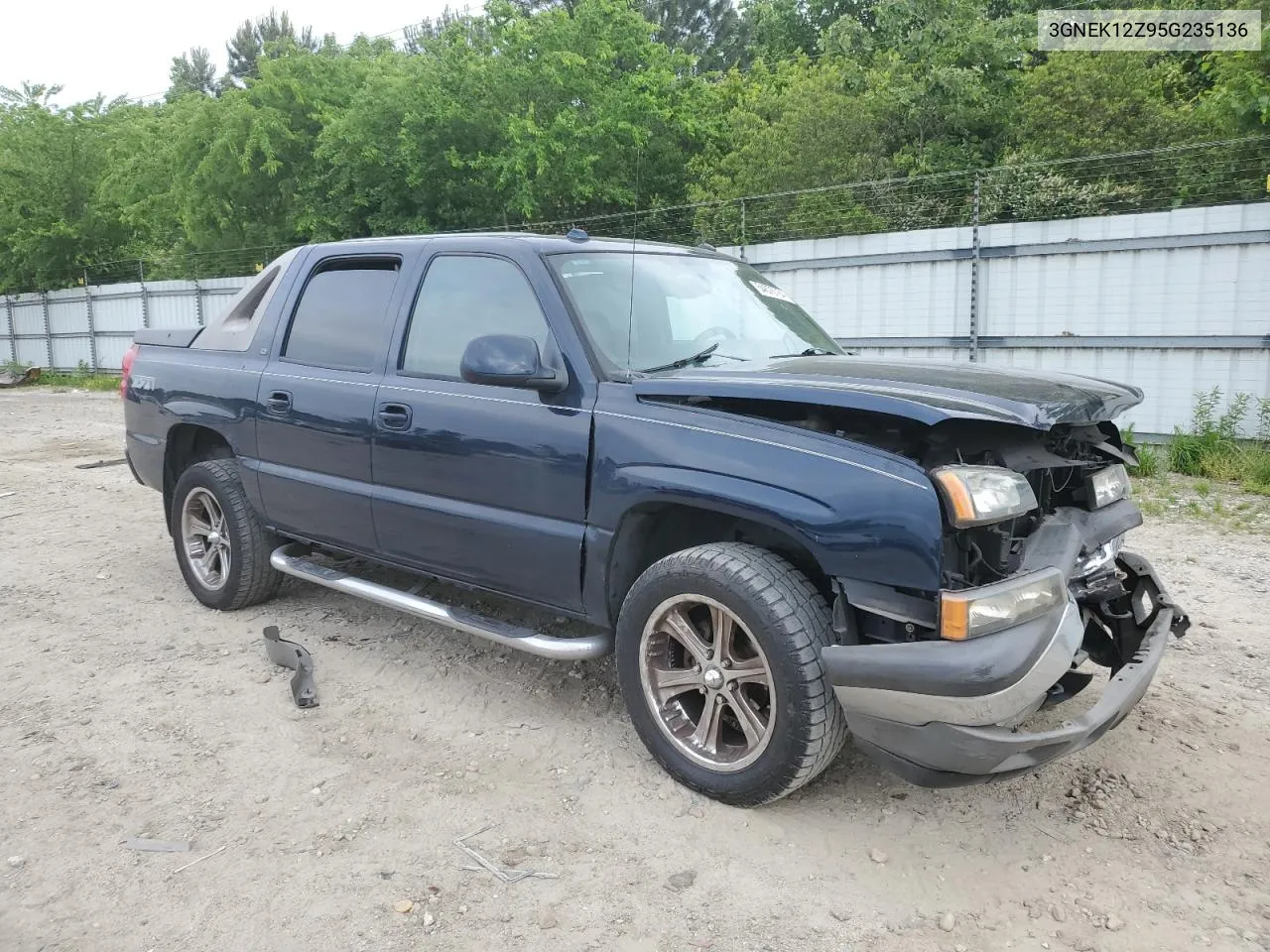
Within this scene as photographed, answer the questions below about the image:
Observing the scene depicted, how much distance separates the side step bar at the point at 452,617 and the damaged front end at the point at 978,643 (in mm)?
1012

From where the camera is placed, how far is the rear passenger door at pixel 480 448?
11.3 feet

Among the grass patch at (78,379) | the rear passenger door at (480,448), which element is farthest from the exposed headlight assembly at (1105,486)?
the grass patch at (78,379)

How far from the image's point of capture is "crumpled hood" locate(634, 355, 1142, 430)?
2.71 m

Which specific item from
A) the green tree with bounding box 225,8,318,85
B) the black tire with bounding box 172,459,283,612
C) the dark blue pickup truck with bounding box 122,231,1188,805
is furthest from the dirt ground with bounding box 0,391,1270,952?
the green tree with bounding box 225,8,318,85

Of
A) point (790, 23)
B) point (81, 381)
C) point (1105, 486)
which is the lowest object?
point (81, 381)

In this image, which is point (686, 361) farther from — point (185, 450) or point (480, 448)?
point (185, 450)

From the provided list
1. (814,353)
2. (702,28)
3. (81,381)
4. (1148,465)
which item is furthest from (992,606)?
(702,28)

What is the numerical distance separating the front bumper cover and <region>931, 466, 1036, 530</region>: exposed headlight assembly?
1.05 feet

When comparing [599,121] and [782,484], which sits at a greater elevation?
[599,121]

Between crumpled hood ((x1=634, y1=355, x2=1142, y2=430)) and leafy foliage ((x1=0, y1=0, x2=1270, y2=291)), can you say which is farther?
leafy foliage ((x1=0, y1=0, x2=1270, y2=291))

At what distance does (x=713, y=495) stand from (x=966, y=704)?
955 mm

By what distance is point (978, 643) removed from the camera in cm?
256

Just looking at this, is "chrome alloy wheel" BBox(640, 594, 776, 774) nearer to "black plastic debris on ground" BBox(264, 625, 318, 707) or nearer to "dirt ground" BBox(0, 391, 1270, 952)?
"dirt ground" BBox(0, 391, 1270, 952)

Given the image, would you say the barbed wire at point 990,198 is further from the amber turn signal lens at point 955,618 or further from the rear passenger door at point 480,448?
the amber turn signal lens at point 955,618
